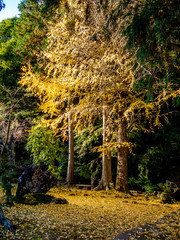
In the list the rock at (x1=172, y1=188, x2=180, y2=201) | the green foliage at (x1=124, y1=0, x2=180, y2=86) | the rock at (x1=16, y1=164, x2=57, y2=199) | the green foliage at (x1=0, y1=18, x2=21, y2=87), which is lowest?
the rock at (x1=172, y1=188, x2=180, y2=201)

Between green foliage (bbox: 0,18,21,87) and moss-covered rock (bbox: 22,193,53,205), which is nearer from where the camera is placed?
moss-covered rock (bbox: 22,193,53,205)

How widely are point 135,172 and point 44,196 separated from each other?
5384 mm

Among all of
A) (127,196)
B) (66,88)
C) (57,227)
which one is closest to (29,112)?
(66,88)

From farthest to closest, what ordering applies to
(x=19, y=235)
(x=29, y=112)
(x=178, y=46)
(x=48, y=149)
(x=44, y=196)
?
(x=29, y=112) < (x=48, y=149) < (x=44, y=196) < (x=178, y=46) < (x=19, y=235)

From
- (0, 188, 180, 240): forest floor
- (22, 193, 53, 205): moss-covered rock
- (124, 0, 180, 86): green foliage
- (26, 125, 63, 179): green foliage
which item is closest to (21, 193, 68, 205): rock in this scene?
(22, 193, 53, 205): moss-covered rock

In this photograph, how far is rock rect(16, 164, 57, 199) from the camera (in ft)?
17.2

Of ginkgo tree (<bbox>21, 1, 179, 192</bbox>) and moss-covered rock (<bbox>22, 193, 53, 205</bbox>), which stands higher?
ginkgo tree (<bbox>21, 1, 179, 192</bbox>)

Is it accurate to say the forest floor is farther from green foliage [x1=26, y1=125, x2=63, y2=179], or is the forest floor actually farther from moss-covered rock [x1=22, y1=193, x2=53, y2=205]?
green foliage [x1=26, y1=125, x2=63, y2=179]

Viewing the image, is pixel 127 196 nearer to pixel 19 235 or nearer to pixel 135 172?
pixel 135 172

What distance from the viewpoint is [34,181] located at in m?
5.37

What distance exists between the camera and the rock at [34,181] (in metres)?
5.24

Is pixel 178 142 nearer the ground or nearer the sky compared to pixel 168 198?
nearer the sky

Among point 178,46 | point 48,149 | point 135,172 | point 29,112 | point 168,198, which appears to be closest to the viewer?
point 178,46

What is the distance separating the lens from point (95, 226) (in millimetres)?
3061
